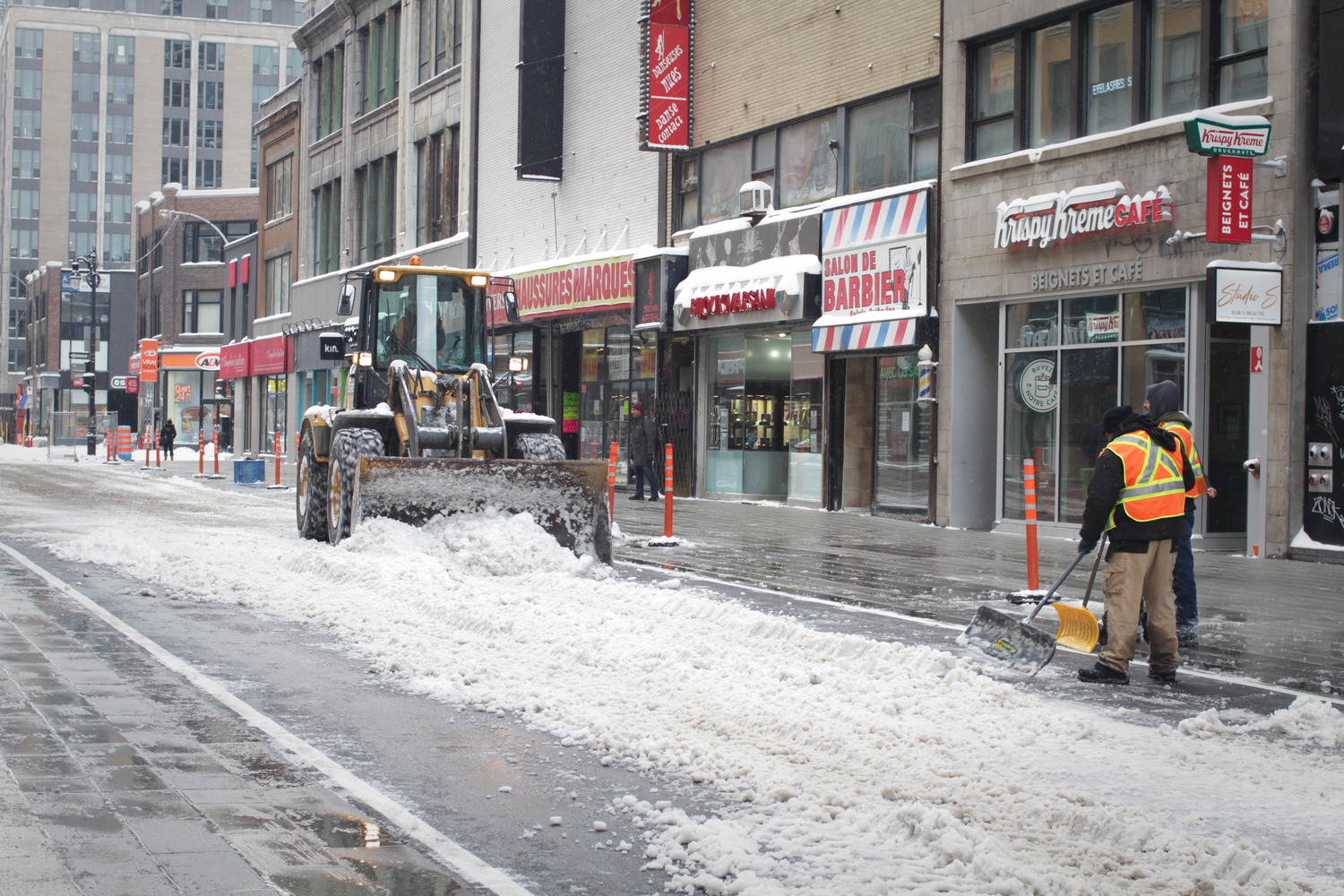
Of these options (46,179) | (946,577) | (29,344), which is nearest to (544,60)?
(946,577)

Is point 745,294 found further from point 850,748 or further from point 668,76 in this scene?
point 850,748

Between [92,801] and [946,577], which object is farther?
[946,577]

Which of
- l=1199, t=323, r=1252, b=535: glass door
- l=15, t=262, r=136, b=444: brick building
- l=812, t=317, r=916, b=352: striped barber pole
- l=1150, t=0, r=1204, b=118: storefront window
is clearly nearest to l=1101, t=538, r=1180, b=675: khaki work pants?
l=1199, t=323, r=1252, b=535: glass door

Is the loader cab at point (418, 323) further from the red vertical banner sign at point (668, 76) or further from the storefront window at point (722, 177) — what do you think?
the red vertical banner sign at point (668, 76)

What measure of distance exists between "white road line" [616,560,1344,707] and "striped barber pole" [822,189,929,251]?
881 cm

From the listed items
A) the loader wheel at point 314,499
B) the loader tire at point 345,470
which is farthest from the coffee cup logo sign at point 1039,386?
the loader wheel at point 314,499

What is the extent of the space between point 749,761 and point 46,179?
5190 inches

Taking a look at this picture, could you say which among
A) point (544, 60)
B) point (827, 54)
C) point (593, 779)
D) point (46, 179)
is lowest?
point (593, 779)

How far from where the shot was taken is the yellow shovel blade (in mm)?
8344

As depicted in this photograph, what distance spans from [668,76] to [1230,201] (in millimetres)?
13459

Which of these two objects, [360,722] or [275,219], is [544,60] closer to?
[275,219]

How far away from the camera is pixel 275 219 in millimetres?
52469

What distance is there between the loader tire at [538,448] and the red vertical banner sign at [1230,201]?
7.60 metres

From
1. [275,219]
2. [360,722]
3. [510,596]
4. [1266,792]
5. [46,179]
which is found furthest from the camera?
[46,179]
